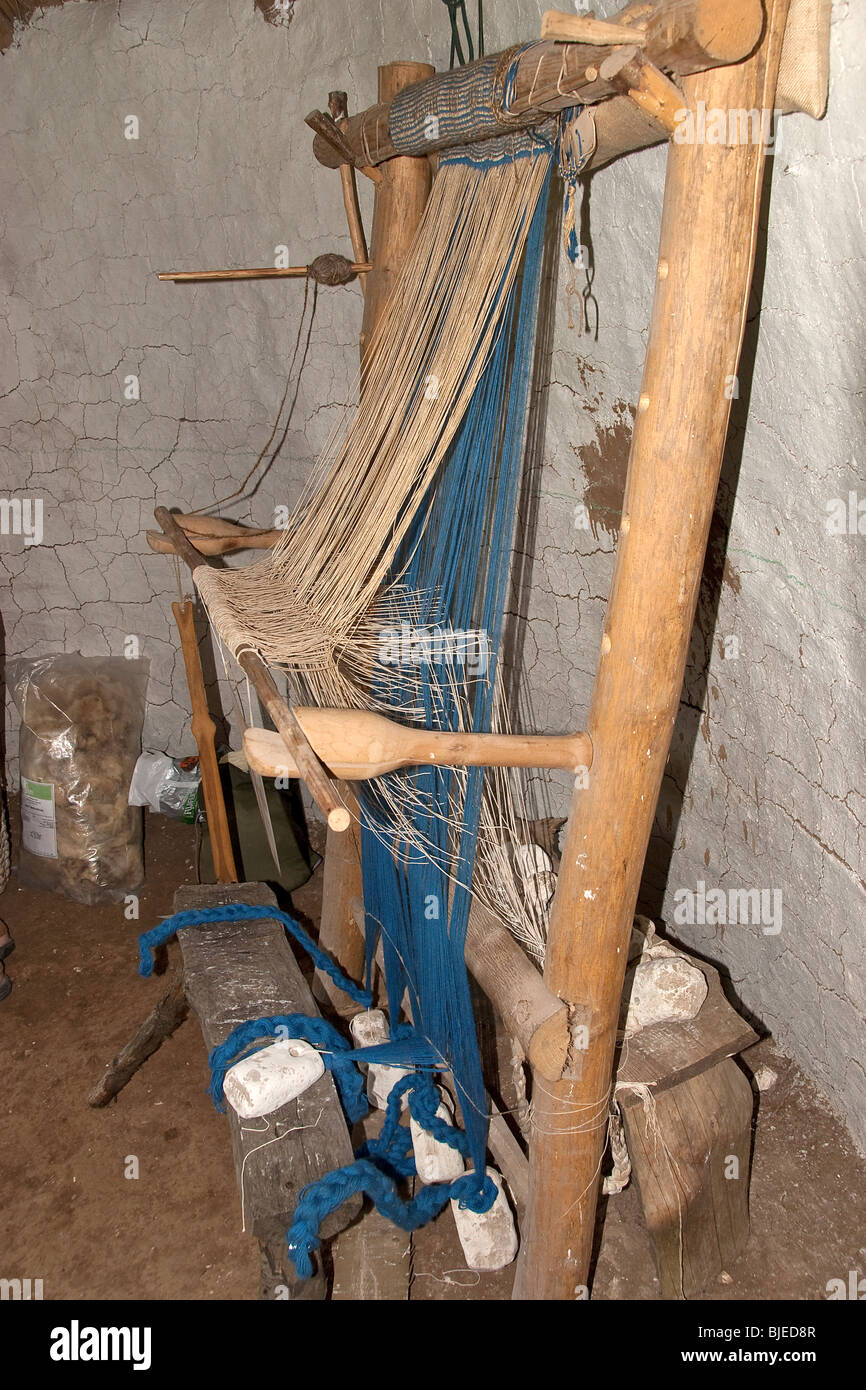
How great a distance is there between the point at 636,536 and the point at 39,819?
237 cm

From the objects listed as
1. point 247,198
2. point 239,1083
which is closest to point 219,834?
point 239,1083

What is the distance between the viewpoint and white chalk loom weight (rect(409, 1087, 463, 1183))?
1841mm

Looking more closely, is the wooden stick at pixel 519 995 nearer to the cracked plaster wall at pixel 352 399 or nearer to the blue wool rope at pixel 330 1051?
the blue wool rope at pixel 330 1051

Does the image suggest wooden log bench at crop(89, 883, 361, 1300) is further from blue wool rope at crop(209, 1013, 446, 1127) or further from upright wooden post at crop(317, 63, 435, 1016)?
upright wooden post at crop(317, 63, 435, 1016)

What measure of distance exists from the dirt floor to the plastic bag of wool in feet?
1.07

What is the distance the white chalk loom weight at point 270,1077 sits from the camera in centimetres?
160

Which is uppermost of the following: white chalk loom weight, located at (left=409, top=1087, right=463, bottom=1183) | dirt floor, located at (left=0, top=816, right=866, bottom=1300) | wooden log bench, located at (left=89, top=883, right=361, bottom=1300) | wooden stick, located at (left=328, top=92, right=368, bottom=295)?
wooden stick, located at (left=328, top=92, right=368, bottom=295)

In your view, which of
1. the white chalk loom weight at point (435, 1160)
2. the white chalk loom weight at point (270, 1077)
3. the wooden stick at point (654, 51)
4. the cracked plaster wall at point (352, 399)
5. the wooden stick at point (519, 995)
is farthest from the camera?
the white chalk loom weight at point (435, 1160)

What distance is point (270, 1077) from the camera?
5.32ft

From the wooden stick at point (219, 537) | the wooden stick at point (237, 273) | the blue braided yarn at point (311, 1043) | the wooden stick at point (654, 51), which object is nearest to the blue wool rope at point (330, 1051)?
the blue braided yarn at point (311, 1043)

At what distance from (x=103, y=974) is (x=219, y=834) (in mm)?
518

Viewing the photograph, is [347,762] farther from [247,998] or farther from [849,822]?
[849,822]

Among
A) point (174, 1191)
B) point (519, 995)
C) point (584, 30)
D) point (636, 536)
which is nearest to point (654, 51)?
point (584, 30)

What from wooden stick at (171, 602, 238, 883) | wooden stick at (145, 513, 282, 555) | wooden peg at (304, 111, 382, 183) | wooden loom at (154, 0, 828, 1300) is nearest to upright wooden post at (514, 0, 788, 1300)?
wooden loom at (154, 0, 828, 1300)
